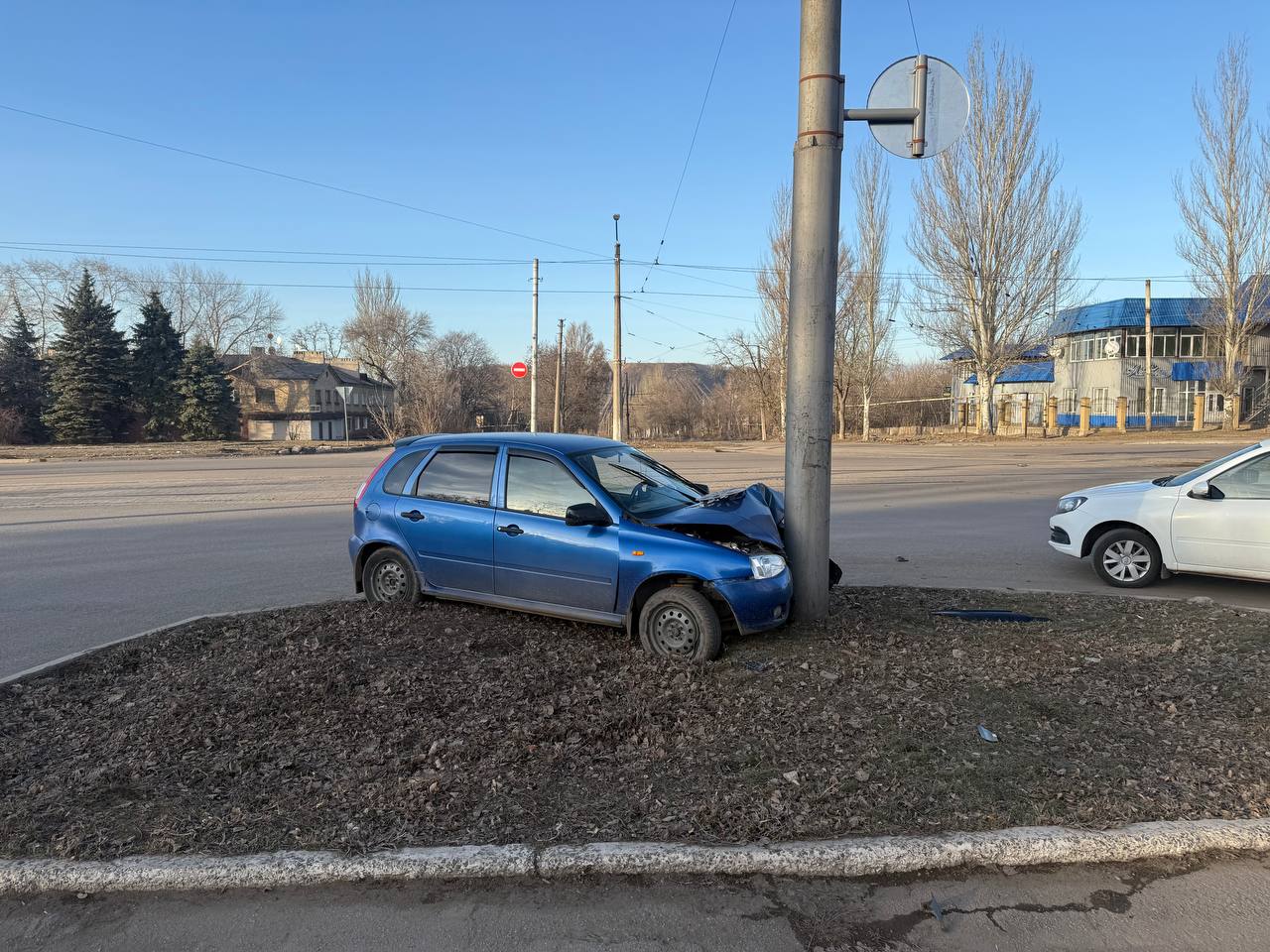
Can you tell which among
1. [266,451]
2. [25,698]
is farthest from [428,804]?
[266,451]

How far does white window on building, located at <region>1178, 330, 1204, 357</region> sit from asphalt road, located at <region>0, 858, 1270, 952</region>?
5723cm

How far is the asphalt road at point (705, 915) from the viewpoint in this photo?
2.65 metres

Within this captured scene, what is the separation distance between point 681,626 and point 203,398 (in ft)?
184

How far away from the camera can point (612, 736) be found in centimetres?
403

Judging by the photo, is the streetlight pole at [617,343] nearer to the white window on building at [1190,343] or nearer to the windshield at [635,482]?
the windshield at [635,482]

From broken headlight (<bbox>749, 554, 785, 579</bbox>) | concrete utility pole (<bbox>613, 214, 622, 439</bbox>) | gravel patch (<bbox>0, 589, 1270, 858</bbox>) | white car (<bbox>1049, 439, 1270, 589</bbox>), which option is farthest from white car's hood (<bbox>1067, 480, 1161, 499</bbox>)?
concrete utility pole (<bbox>613, 214, 622, 439</bbox>)

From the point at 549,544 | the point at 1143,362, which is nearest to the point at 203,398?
the point at 549,544

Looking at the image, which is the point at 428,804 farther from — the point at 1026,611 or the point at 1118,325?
the point at 1118,325

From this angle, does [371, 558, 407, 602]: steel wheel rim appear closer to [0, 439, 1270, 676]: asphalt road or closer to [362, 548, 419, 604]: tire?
[362, 548, 419, 604]: tire

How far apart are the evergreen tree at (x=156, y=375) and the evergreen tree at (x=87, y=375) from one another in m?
1.02

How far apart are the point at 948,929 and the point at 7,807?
12.4ft

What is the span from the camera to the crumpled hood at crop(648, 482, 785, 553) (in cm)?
536

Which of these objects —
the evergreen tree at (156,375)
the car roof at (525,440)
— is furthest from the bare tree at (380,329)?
the car roof at (525,440)

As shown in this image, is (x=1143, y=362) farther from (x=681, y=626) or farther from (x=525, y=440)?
(x=681, y=626)
